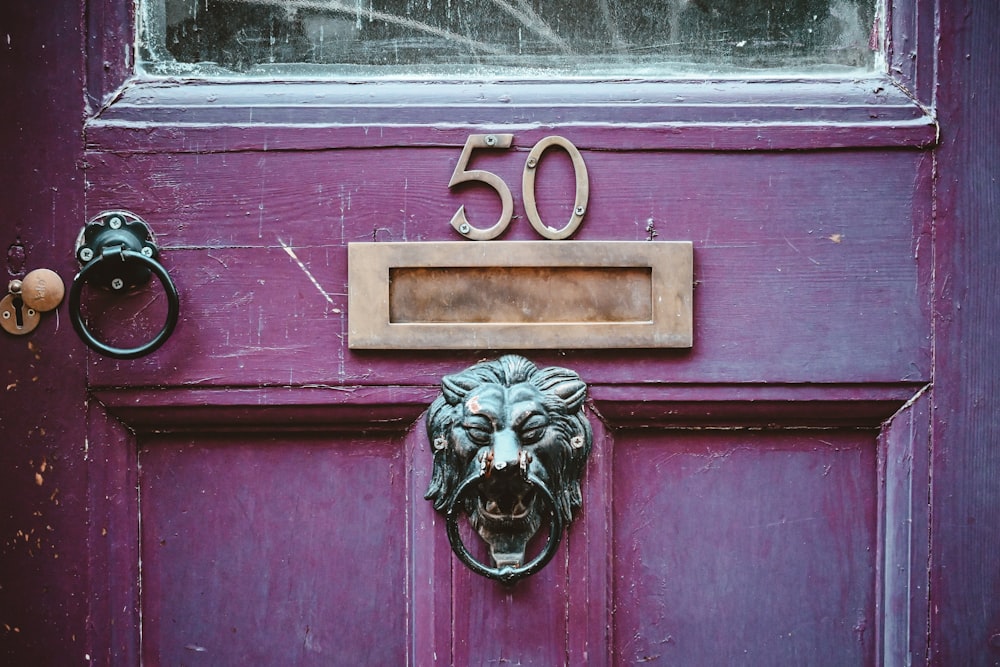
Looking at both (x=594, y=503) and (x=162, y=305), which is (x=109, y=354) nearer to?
(x=162, y=305)

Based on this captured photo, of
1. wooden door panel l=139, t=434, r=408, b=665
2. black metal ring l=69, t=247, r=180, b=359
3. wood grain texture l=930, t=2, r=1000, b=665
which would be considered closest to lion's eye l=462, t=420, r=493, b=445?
wooden door panel l=139, t=434, r=408, b=665

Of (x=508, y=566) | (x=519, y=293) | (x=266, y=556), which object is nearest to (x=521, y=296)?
(x=519, y=293)

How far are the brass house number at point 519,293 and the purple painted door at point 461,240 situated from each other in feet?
0.06

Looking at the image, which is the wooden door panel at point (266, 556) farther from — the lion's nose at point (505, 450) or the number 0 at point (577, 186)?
the number 0 at point (577, 186)

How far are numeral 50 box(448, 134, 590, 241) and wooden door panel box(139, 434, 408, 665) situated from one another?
24 cm

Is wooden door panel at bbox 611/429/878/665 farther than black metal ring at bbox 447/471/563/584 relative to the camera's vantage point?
Yes

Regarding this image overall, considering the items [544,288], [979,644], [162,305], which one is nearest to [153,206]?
[162,305]

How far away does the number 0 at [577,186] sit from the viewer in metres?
0.63

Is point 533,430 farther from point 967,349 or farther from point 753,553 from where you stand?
point 967,349

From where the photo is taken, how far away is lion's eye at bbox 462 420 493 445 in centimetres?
58

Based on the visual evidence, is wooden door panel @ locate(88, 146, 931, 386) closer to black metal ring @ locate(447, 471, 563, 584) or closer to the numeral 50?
the numeral 50

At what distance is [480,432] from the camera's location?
0.58 metres

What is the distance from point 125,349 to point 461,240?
0.29 m

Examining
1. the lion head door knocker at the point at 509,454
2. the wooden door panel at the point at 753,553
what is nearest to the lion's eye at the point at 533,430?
the lion head door knocker at the point at 509,454
